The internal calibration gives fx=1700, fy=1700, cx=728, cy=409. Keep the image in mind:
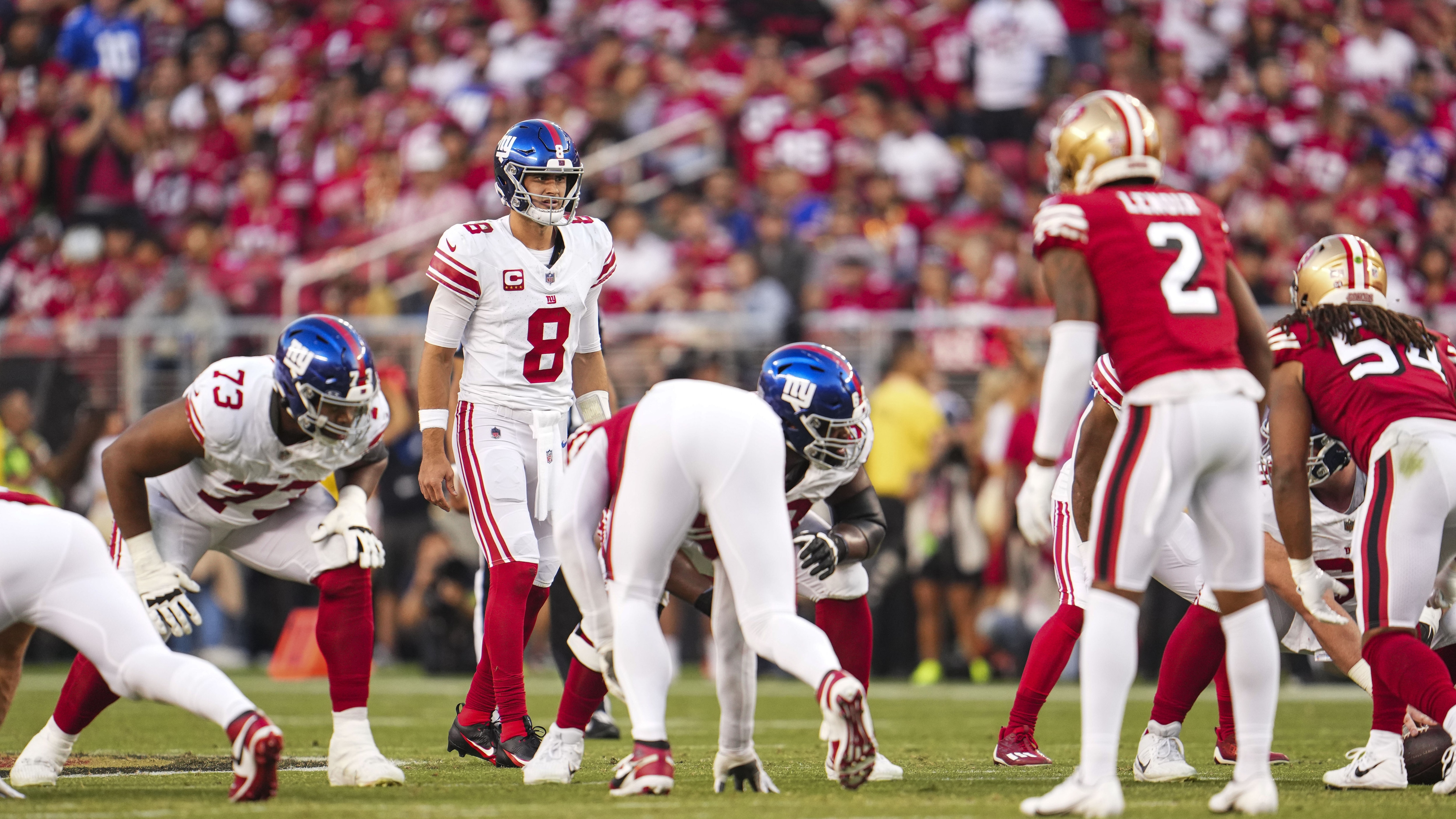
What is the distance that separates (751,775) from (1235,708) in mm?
1421

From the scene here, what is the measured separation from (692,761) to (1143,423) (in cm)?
258

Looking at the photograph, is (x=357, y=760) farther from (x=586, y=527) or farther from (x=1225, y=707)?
(x=1225, y=707)

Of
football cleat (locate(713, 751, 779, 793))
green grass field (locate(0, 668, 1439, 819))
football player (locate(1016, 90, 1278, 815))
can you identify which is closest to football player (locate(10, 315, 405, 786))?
green grass field (locate(0, 668, 1439, 819))

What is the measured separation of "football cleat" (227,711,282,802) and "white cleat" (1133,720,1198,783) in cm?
284

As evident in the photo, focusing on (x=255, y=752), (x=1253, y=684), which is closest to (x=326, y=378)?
(x=255, y=752)

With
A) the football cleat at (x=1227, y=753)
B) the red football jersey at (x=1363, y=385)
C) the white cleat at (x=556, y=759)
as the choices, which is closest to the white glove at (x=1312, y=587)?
the red football jersey at (x=1363, y=385)

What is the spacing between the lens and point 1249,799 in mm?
4414

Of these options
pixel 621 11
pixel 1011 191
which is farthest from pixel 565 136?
pixel 621 11

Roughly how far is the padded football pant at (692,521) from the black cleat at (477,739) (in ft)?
4.99

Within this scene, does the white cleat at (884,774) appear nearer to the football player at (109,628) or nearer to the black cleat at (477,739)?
the black cleat at (477,739)

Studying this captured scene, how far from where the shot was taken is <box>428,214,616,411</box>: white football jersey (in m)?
6.36

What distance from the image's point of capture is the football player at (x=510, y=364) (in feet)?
20.5

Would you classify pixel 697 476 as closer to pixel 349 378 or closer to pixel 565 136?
pixel 349 378

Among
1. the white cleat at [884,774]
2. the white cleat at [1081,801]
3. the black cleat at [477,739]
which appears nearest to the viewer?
the white cleat at [1081,801]
